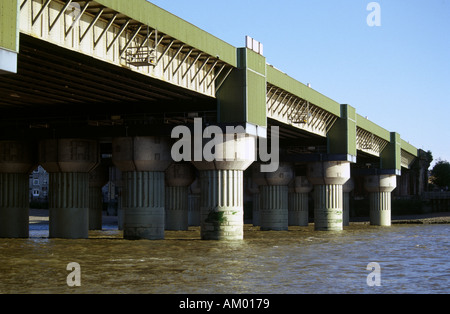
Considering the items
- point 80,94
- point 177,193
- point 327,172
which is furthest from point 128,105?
point 327,172

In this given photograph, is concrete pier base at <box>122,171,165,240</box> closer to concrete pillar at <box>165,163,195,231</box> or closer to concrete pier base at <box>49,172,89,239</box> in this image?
concrete pier base at <box>49,172,89,239</box>

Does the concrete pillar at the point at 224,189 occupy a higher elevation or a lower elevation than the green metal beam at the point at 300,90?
lower

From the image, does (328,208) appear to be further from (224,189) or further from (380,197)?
(224,189)

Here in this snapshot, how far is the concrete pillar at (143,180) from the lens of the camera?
56156 millimetres

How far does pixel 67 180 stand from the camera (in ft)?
189

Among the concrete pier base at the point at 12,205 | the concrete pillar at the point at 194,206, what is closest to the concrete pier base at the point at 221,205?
the concrete pier base at the point at 12,205

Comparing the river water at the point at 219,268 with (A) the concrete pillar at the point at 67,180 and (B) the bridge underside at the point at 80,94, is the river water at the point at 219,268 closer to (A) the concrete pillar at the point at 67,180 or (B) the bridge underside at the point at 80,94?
(A) the concrete pillar at the point at 67,180

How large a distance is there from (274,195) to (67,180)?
34.1m

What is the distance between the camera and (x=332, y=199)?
3282 inches

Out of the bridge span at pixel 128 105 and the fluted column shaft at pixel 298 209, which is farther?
the fluted column shaft at pixel 298 209

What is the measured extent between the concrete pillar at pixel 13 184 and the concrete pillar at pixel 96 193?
23.9 metres

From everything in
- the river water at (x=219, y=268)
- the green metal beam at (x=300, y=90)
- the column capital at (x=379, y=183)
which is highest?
the green metal beam at (x=300, y=90)

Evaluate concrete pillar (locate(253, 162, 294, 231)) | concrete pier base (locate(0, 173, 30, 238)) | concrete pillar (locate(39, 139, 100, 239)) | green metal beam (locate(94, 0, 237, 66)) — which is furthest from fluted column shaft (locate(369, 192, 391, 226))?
concrete pier base (locate(0, 173, 30, 238))

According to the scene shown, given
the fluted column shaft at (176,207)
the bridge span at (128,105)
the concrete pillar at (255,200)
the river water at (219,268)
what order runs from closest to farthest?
the river water at (219,268), the bridge span at (128,105), the fluted column shaft at (176,207), the concrete pillar at (255,200)
